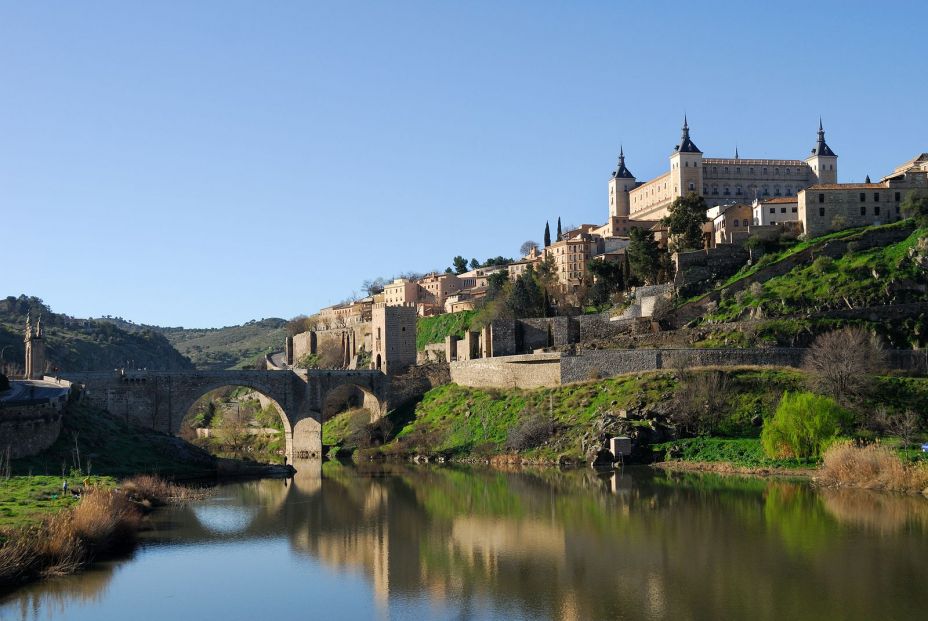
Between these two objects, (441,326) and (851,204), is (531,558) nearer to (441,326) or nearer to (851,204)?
(851,204)

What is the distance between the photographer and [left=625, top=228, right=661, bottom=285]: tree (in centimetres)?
7638

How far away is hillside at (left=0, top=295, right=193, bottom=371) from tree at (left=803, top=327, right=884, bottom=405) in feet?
223

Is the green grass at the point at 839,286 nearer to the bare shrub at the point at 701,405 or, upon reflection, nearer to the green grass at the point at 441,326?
the bare shrub at the point at 701,405

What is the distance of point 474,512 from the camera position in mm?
42438

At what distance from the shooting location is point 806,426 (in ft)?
160

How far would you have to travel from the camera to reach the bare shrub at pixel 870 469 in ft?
136

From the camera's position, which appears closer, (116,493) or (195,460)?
(116,493)

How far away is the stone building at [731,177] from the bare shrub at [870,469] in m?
50.3

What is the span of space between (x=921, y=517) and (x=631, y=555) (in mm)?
10381

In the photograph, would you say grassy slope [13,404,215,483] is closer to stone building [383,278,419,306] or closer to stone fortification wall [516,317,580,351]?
stone fortification wall [516,317,580,351]

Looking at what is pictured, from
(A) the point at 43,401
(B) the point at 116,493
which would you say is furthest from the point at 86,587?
(A) the point at 43,401

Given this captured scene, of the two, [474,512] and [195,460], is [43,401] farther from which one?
[474,512]

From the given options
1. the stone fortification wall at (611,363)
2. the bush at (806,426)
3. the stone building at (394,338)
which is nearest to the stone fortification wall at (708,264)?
the stone fortification wall at (611,363)

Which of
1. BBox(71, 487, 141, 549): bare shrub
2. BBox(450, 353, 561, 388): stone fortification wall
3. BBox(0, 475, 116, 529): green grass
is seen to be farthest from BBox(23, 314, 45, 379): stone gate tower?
BBox(71, 487, 141, 549): bare shrub
